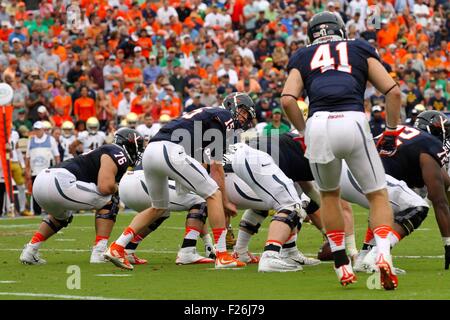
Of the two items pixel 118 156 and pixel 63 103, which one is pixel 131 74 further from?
pixel 118 156

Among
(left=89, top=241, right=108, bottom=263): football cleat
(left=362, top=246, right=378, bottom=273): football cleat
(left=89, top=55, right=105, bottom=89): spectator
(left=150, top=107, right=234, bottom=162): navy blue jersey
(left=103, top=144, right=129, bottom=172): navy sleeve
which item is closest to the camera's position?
(left=362, top=246, right=378, bottom=273): football cleat

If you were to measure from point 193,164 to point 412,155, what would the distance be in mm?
1983

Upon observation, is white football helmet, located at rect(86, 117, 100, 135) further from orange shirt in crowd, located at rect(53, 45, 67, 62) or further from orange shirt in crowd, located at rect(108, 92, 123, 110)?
orange shirt in crowd, located at rect(53, 45, 67, 62)

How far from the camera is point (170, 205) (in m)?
11.3

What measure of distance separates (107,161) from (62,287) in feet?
9.04

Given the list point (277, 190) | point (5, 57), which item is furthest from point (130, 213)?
point (277, 190)

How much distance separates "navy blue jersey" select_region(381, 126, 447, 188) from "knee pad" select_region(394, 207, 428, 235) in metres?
0.48

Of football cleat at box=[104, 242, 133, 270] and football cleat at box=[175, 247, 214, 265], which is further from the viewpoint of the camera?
football cleat at box=[175, 247, 214, 265]

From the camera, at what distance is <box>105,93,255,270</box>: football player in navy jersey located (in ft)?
33.2

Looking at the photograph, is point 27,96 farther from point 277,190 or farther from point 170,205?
point 277,190

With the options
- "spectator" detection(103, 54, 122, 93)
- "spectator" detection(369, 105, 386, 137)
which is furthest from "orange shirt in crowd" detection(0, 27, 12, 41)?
"spectator" detection(369, 105, 386, 137)

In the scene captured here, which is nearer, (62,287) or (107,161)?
(62,287)

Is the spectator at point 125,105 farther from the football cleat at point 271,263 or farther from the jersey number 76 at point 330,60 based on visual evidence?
the jersey number 76 at point 330,60

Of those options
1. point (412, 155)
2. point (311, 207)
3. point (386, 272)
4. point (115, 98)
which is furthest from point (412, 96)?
point (386, 272)
